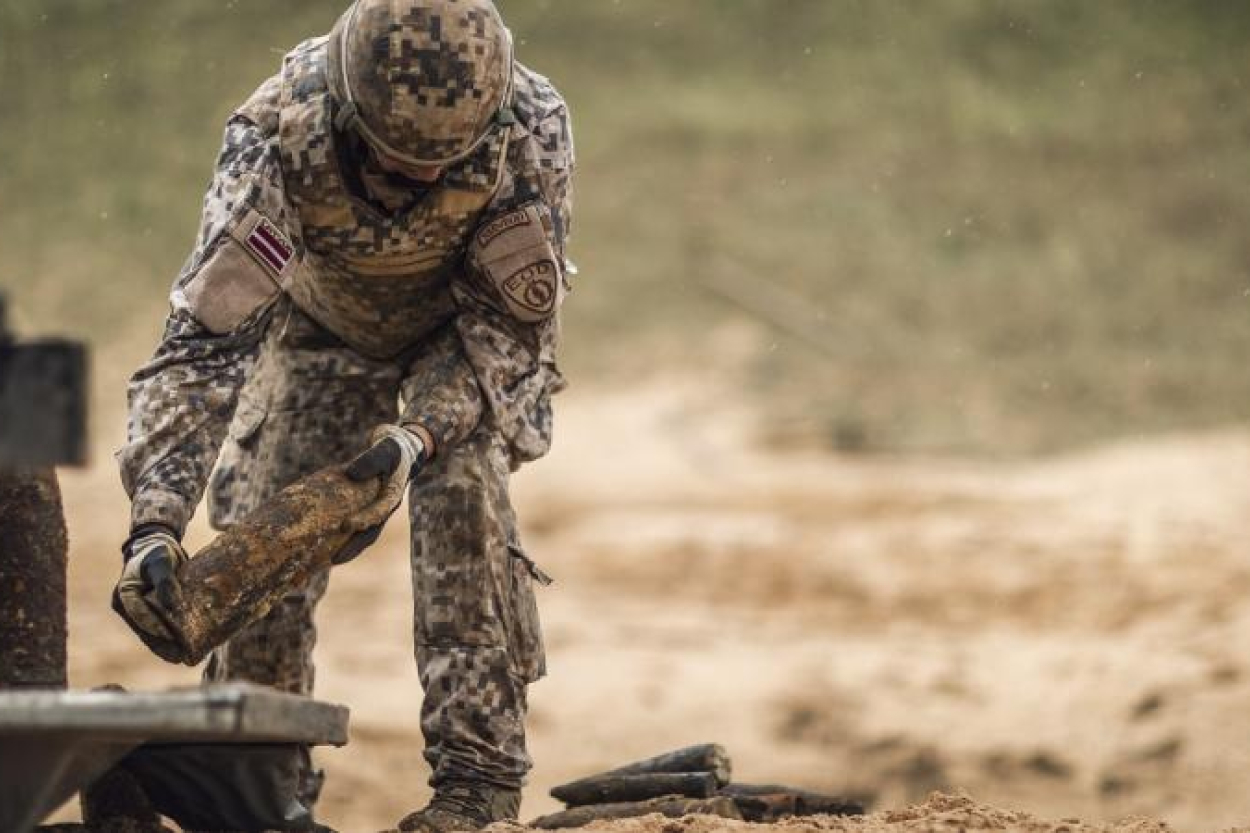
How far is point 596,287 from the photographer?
54.4ft

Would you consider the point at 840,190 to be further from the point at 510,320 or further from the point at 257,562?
the point at 257,562

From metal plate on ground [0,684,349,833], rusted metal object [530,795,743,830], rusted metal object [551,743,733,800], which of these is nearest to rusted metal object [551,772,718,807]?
rusted metal object [551,743,733,800]

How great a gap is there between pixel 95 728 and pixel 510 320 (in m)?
1.88

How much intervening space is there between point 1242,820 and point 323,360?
434 cm

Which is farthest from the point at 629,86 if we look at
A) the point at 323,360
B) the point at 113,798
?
the point at 113,798

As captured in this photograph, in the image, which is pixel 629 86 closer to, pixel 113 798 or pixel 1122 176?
pixel 1122 176

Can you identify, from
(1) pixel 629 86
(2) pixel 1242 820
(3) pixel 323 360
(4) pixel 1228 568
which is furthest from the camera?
(1) pixel 629 86

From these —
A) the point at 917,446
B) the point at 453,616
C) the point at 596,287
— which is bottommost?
the point at 453,616

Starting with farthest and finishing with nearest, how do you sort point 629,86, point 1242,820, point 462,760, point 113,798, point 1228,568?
1. point 629,86
2. point 1228,568
3. point 1242,820
4. point 462,760
5. point 113,798

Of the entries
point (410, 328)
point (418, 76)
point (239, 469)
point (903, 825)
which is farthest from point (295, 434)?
point (903, 825)

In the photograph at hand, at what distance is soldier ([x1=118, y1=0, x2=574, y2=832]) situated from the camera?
15.5ft

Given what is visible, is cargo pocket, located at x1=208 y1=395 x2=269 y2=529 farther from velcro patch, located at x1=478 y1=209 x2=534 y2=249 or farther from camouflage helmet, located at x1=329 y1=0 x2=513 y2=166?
camouflage helmet, located at x1=329 y1=0 x2=513 y2=166

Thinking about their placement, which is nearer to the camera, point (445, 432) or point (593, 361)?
point (445, 432)

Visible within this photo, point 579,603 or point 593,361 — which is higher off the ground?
point 593,361
